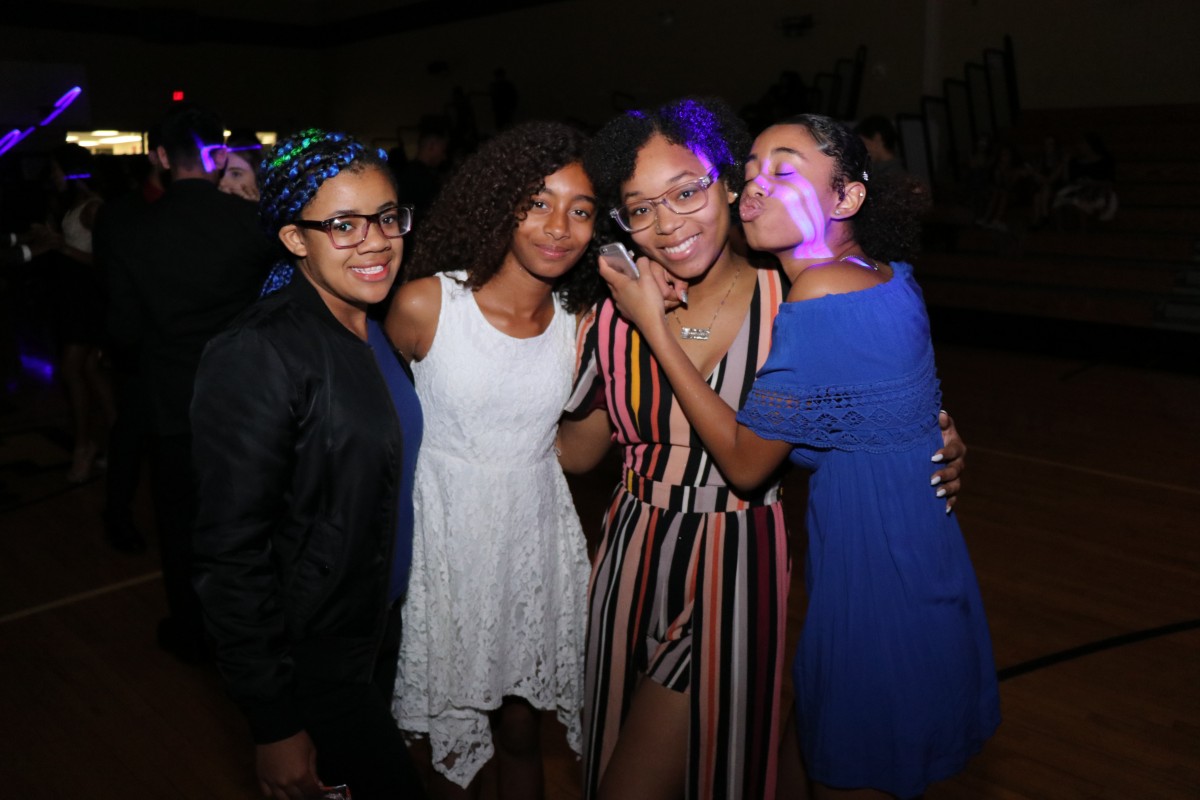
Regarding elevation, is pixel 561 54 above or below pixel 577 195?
above

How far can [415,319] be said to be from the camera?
1.84m

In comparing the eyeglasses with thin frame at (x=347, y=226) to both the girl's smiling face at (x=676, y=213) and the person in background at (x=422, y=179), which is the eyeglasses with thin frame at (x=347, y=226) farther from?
the person in background at (x=422, y=179)

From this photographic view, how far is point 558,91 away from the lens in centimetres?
1609

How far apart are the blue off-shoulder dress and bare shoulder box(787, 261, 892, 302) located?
0.07 ft

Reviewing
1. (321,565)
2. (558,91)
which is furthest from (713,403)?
(558,91)

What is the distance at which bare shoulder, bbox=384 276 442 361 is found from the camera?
1845 mm

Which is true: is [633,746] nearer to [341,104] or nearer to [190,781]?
[190,781]

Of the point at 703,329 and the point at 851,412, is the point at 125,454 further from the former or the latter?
the point at 851,412

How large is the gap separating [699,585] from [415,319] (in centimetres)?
74

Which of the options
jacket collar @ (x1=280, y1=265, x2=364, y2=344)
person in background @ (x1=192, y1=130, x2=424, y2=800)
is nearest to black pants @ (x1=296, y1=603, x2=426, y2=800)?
person in background @ (x1=192, y1=130, x2=424, y2=800)

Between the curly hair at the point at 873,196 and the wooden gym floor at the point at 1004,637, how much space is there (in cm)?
163

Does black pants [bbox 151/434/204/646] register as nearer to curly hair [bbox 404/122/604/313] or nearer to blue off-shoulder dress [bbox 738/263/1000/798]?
curly hair [bbox 404/122/604/313]

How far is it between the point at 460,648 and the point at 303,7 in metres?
21.2

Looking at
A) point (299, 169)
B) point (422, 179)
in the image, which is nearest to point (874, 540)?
point (299, 169)
